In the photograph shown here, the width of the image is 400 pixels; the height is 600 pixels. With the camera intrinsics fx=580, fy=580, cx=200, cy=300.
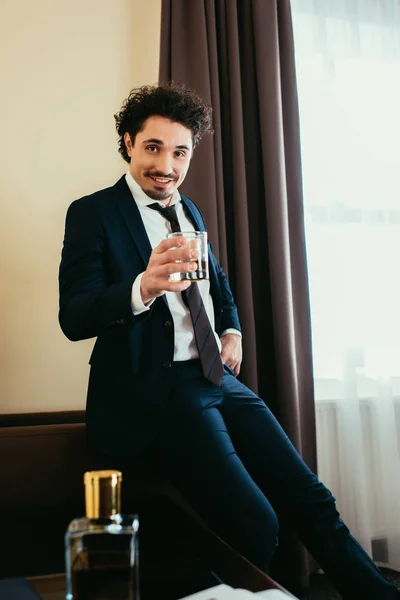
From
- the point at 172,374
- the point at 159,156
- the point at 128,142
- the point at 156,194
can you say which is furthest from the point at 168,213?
the point at 172,374

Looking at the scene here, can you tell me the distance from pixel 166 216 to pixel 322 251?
0.92m

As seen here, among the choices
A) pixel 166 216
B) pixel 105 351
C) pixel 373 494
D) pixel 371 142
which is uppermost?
pixel 371 142

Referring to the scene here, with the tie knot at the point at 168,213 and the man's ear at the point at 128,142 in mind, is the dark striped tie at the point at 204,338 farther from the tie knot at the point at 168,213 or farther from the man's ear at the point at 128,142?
the man's ear at the point at 128,142

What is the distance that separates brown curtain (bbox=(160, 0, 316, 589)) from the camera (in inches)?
88.8

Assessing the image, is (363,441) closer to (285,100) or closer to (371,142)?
(371,142)

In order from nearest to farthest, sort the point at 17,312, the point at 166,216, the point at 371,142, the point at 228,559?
1. the point at 228,559
2. the point at 166,216
3. the point at 17,312
4. the point at 371,142

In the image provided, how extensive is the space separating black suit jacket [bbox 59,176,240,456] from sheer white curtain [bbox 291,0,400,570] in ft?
3.33

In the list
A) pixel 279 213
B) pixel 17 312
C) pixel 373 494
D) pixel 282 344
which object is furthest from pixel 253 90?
pixel 373 494

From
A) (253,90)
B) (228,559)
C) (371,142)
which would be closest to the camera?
(228,559)

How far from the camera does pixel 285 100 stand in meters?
2.40

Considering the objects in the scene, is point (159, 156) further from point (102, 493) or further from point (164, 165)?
point (102, 493)

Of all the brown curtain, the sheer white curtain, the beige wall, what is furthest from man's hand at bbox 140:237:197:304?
the sheer white curtain

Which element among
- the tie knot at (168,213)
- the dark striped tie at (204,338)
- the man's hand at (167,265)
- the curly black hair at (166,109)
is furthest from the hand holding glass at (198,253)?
the curly black hair at (166,109)

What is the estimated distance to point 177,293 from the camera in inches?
70.2
